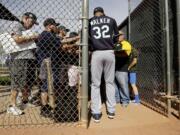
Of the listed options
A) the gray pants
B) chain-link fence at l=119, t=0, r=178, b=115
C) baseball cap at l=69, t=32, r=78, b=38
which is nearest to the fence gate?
chain-link fence at l=119, t=0, r=178, b=115

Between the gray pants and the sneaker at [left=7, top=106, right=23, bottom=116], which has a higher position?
the gray pants

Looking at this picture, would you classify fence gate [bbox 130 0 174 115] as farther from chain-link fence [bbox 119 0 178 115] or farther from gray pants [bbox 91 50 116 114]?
gray pants [bbox 91 50 116 114]

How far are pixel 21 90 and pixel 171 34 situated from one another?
3.18 meters

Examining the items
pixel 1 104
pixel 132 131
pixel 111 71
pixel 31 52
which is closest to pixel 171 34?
pixel 111 71

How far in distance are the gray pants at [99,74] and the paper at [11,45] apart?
1.26 metres

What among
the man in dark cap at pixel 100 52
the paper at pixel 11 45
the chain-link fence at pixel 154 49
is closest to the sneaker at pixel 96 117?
the man in dark cap at pixel 100 52

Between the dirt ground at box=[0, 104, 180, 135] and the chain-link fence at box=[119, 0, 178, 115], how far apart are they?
45cm

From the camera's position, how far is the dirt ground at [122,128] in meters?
5.09

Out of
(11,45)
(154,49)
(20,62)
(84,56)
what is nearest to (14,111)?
(20,62)

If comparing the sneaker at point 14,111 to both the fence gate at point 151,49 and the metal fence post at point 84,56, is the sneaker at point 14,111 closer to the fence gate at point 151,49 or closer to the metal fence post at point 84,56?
the metal fence post at point 84,56

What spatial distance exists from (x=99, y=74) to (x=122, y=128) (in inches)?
44.6

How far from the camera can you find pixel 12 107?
6.26 m

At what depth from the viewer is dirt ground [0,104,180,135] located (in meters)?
5.09

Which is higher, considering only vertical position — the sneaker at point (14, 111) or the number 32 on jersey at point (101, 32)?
the number 32 on jersey at point (101, 32)
